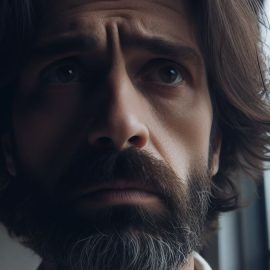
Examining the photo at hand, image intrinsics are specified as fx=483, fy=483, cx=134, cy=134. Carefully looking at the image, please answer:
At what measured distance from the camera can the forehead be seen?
27.6 inches

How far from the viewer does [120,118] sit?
63 cm

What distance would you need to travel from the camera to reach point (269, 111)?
89 centimetres

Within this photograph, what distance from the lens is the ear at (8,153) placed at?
0.83 meters

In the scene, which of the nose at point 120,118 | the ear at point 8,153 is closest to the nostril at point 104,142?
the nose at point 120,118

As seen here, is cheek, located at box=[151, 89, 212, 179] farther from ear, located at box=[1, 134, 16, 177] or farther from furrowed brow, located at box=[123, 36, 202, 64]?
ear, located at box=[1, 134, 16, 177]

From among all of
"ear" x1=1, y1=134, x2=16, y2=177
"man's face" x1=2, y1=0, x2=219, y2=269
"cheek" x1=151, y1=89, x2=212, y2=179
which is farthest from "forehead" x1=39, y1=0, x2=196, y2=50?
"ear" x1=1, y1=134, x2=16, y2=177

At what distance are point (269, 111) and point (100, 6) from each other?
14.8 inches

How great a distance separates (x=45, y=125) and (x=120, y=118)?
0.45 ft

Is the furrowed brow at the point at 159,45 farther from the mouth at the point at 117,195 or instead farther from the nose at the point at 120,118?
the mouth at the point at 117,195

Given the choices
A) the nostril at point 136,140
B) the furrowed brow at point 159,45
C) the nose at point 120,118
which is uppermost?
the furrowed brow at point 159,45

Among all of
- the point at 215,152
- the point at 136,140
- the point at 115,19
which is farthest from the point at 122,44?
the point at 215,152

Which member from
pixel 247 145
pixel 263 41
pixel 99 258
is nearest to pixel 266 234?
pixel 247 145

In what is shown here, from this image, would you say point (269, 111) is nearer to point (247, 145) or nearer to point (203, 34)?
point (247, 145)

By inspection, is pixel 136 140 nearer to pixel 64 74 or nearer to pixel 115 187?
pixel 115 187
